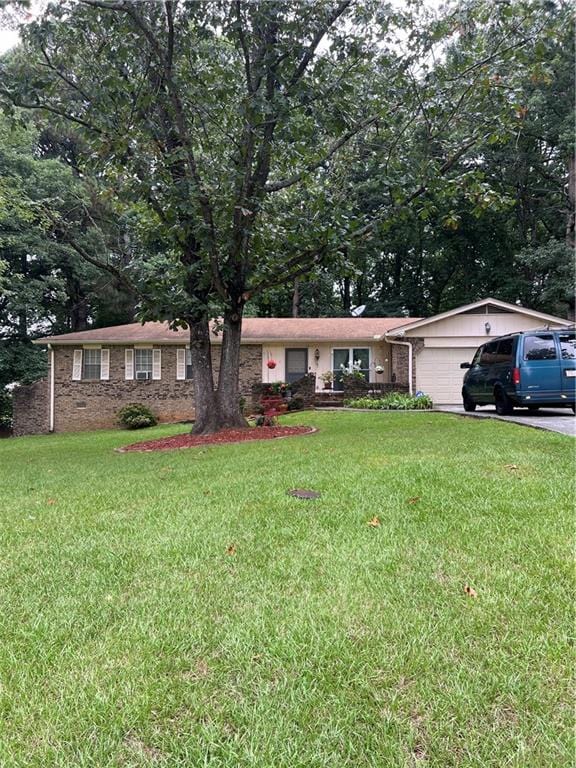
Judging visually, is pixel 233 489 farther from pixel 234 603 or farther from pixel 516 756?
pixel 516 756

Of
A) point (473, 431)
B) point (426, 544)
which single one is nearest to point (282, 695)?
point (426, 544)

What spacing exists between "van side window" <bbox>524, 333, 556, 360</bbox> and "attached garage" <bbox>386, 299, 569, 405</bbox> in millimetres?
7182

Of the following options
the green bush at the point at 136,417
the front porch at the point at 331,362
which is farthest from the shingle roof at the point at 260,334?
the green bush at the point at 136,417

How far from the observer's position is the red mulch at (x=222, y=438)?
9617 millimetres

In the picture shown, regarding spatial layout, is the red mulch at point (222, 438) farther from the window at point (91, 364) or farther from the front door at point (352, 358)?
the window at point (91, 364)

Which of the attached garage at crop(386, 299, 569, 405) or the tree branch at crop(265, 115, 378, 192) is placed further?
the attached garage at crop(386, 299, 569, 405)

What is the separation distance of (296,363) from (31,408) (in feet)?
33.7

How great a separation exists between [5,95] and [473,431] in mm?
9856

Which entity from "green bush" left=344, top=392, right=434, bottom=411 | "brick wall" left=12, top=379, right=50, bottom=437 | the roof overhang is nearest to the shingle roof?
the roof overhang

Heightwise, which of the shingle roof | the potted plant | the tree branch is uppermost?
the tree branch

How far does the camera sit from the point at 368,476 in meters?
4.98

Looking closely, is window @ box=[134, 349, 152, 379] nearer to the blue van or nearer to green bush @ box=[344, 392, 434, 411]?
green bush @ box=[344, 392, 434, 411]

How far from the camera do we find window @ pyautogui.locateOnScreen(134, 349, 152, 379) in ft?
61.1

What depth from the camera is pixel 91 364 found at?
61.1 ft
